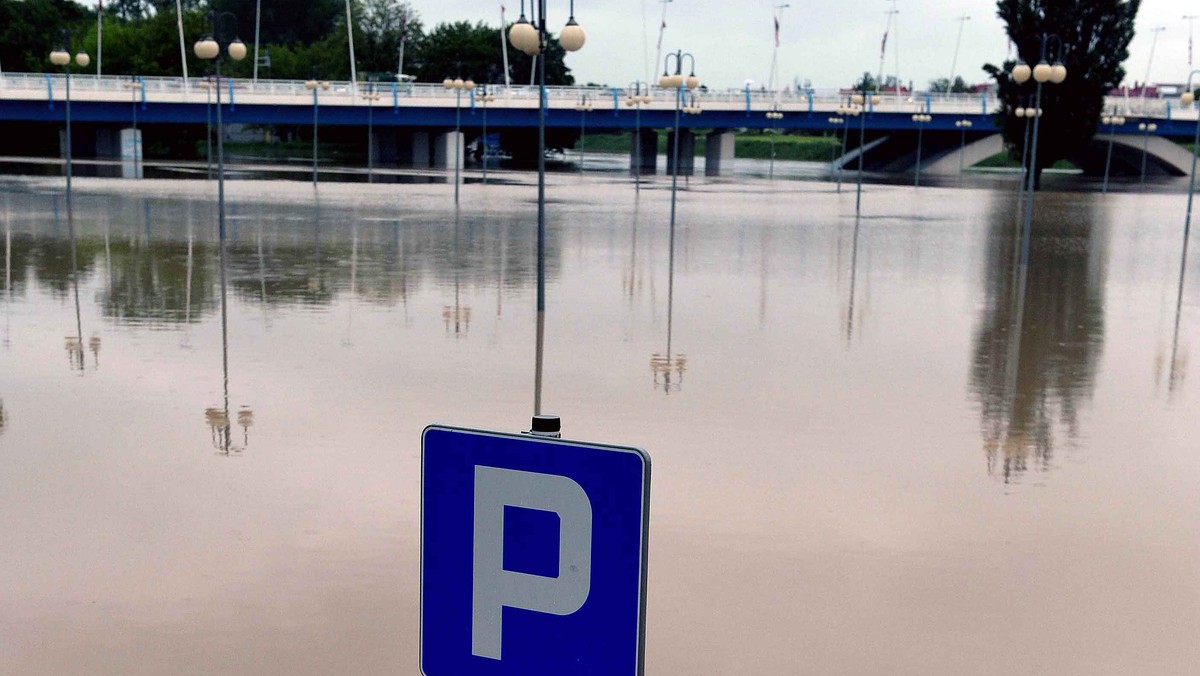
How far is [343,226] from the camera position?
37000mm

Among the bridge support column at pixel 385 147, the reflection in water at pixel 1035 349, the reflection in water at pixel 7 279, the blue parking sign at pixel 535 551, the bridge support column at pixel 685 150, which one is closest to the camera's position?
the blue parking sign at pixel 535 551

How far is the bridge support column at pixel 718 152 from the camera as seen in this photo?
10874 centimetres

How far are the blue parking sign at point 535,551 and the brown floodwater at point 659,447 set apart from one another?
15.3 ft

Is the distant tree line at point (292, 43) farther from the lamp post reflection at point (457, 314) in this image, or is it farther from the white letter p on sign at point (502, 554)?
the white letter p on sign at point (502, 554)

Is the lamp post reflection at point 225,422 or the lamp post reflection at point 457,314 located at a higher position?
the lamp post reflection at point 457,314

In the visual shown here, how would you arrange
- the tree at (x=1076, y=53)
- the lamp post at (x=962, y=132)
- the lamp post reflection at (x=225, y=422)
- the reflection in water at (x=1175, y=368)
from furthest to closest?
the lamp post at (x=962, y=132)
the tree at (x=1076, y=53)
the reflection in water at (x=1175, y=368)
the lamp post reflection at (x=225, y=422)

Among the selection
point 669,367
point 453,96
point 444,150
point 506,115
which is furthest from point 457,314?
point 444,150

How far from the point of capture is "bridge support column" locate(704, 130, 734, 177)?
109 meters

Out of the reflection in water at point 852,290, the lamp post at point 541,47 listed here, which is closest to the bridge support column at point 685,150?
the reflection in water at point 852,290

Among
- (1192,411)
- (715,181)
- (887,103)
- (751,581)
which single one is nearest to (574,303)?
(1192,411)

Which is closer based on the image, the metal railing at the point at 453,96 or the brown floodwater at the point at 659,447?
the brown floodwater at the point at 659,447

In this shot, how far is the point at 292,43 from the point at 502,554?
15849cm

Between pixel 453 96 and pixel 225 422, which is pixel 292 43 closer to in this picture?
pixel 453 96

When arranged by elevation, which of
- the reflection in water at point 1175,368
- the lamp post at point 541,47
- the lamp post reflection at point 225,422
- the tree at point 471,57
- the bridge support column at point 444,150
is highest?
the tree at point 471,57
